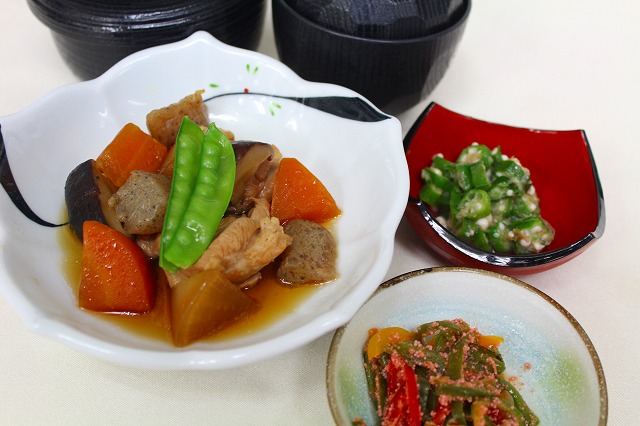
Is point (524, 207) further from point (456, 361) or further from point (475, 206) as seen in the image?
point (456, 361)

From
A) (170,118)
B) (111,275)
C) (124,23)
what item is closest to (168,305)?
(111,275)

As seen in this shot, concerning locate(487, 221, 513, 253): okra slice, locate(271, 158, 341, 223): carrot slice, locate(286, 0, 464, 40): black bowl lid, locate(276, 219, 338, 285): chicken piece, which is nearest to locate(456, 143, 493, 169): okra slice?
locate(487, 221, 513, 253): okra slice

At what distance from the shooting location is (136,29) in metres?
1.94

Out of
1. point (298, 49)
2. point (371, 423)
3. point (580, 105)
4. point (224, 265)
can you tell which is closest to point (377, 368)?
point (371, 423)

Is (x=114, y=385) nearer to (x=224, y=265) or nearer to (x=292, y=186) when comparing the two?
(x=224, y=265)

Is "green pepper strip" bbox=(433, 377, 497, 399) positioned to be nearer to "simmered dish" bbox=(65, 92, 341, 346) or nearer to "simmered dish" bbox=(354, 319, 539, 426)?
"simmered dish" bbox=(354, 319, 539, 426)

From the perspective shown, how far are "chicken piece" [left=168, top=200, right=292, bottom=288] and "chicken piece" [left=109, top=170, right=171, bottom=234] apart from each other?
0.54 ft

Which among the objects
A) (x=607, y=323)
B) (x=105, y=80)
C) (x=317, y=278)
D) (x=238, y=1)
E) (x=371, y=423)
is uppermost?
(x=238, y=1)

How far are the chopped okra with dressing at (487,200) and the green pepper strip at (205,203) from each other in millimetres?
737

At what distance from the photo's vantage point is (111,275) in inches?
55.6

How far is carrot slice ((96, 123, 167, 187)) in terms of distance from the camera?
66.9 inches

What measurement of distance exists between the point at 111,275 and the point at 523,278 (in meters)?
1.31

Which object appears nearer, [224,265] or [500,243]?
[224,265]

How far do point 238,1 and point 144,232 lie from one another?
1.02 meters
